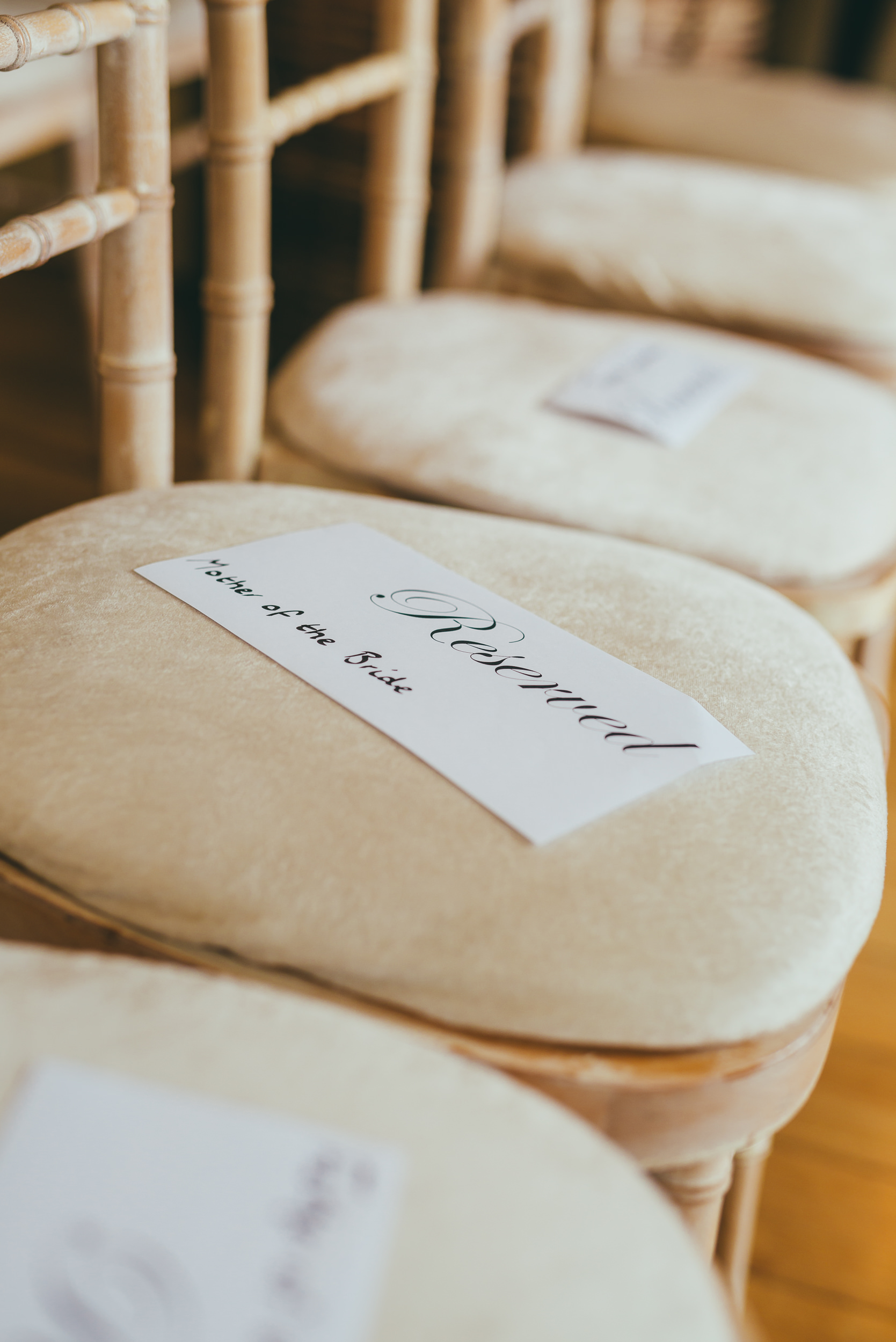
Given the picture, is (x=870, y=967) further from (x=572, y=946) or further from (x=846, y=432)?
(x=572, y=946)

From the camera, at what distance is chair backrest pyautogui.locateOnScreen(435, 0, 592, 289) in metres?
0.95

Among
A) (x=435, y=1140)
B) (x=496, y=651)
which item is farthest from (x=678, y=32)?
(x=435, y=1140)

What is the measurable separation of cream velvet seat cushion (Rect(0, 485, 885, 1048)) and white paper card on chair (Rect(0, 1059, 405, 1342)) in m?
0.08

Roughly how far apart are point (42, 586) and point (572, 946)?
274 mm

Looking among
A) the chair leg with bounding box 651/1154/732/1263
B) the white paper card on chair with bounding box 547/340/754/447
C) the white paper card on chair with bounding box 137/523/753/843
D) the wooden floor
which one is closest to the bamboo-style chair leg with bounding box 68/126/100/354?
the white paper card on chair with bounding box 547/340/754/447

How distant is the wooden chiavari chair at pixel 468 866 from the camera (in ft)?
1.15

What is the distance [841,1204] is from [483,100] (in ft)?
2.89

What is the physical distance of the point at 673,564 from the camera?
1.83 ft

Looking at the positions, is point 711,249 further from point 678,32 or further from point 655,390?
point 678,32

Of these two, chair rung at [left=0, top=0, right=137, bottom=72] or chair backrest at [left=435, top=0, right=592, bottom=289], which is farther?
chair backrest at [left=435, top=0, right=592, bottom=289]

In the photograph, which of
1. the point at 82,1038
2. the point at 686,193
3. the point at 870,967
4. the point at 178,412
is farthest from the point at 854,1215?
the point at 178,412

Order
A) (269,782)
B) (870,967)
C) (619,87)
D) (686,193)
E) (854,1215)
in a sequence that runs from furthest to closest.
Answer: (619,87) < (686,193) < (870,967) < (854,1215) < (269,782)

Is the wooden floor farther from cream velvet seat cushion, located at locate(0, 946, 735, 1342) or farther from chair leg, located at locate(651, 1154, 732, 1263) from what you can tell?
cream velvet seat cushion, located at locate(0, 946, 735, 1342)

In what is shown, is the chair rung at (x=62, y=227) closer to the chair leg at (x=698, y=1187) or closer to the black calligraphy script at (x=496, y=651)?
the black calligraphy script at (x=496, y=651)
